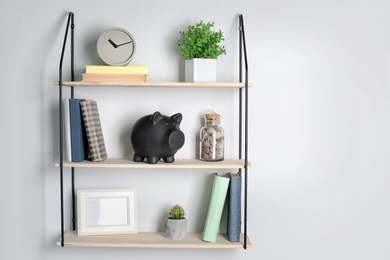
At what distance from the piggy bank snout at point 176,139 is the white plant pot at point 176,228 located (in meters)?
0.30

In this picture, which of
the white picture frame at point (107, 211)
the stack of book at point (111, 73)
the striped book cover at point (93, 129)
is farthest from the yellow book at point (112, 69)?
the white picture frame at point (107, 211)

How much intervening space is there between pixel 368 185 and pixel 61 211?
123 cm

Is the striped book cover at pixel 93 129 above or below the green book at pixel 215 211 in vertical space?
above

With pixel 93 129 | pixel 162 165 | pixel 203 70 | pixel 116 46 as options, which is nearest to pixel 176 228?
pixel 162 165

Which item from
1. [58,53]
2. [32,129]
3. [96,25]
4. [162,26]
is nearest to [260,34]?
[162,26]

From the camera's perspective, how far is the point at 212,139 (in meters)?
1.92

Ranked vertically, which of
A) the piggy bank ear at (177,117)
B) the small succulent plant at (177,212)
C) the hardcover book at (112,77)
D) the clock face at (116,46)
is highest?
the clock face at (116,46)

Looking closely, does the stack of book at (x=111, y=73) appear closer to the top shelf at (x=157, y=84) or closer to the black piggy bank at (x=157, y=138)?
the top shelf at (x=157, y=84)

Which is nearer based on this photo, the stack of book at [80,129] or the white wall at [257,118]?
the stack of book at [80,129]

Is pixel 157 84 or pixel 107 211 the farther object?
pixel 107 211

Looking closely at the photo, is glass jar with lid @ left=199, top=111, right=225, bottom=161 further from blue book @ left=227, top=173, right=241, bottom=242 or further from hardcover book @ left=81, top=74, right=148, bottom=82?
hardcover book @ left=81, top=74, right=148, bottom=82

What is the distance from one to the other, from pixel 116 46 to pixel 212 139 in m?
0.51

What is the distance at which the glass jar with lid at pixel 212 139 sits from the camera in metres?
1.92

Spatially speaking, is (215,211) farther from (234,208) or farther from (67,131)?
(67,131)
